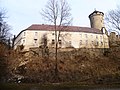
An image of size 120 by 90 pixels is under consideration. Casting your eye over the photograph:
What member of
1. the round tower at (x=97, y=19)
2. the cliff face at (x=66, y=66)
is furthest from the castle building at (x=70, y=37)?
the cliff face at (x=66, y=66)

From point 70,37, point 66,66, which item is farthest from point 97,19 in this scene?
point 66,66

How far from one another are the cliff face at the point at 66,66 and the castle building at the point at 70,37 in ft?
45.7

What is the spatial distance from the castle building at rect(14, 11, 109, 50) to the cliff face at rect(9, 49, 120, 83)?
13.9 m

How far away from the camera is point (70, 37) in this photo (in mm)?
72000

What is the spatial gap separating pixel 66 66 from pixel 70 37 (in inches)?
1109

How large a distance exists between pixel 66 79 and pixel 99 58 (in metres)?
14.4

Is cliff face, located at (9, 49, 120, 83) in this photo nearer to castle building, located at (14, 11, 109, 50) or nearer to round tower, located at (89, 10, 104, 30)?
castle building, located at (14, 11, 109, 50)

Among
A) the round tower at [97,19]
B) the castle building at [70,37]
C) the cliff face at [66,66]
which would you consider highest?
the round tower at [97,19]

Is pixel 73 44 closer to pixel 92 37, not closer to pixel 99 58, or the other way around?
pixel 92 37

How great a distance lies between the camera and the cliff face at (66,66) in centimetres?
3731

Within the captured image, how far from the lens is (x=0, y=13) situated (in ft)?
95.5

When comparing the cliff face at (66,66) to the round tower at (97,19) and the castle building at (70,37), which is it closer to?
the castle building at (70,37)

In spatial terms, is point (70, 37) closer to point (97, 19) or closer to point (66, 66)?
point (97, 19)

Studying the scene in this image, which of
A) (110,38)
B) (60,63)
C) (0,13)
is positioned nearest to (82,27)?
(110,38)
